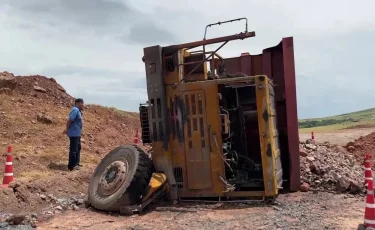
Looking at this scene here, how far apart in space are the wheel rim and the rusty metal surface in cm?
292

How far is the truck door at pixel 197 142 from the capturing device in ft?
21.9

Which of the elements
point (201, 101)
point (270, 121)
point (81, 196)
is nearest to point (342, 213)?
point (270, 121)

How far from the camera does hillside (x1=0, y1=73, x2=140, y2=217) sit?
25.5 ft

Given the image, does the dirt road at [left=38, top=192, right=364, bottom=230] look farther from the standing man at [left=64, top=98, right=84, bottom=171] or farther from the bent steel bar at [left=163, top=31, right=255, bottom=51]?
the bent steel bar at [left=163, top=31, right=255, bottom=51]

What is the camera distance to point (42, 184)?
24.6 feet

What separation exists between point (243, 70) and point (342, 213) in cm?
351

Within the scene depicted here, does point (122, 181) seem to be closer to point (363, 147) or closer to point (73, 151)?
point (73, 151)

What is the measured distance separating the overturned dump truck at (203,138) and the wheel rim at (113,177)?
17 mm

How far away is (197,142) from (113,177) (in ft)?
5.06

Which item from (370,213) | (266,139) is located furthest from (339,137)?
(370,213)

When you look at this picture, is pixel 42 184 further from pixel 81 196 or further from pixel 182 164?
pixel 182 164

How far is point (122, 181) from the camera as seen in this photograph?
668 cm

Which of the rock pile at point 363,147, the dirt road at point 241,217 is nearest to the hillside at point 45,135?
the dirt road at point 241,217

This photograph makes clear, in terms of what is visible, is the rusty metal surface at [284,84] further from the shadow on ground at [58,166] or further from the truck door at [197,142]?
the shadow on ground at [58,166]
